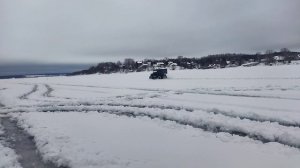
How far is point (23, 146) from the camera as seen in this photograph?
9.34 meters

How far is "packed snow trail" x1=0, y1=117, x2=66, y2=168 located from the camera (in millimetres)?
7487

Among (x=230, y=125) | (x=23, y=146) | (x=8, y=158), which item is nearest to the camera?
(x=8, y=158)

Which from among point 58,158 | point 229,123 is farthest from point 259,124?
point 58,158

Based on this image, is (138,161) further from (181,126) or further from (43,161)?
(181,126)

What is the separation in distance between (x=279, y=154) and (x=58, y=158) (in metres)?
4.63

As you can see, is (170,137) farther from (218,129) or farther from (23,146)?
(23,146)

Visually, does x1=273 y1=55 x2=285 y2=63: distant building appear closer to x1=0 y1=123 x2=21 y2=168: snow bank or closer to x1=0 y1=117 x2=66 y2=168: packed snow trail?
x1=0 y1=117 x2=66 y2=168: packed snow trail

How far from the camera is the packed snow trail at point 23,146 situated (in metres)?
7.49

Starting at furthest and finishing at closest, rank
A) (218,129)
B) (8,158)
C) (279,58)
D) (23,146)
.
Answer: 1. (279,58)
2. (218,129)
3. (23,146)
4. (8,158)

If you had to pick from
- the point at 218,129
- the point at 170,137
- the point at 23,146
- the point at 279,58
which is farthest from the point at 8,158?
the point at 279,58

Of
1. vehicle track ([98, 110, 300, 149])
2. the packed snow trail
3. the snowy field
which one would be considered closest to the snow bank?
the snowy field

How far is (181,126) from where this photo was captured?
1083 centimetres

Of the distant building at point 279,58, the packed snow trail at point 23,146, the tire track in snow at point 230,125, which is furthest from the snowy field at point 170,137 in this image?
the distant building at point 279,58

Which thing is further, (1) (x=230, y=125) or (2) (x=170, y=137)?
(1) (x=230, y=125)
